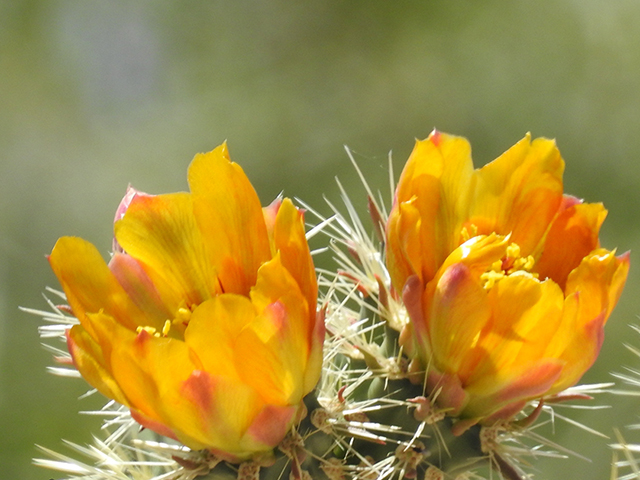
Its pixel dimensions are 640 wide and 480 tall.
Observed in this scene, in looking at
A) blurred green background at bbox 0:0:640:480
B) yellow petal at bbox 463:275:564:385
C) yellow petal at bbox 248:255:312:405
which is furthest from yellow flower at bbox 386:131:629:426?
blurred green background at bbox 0:0:640:480

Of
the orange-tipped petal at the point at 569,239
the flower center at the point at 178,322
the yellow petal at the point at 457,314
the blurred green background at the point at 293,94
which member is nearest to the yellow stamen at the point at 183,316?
the flower center at the point at 178,322

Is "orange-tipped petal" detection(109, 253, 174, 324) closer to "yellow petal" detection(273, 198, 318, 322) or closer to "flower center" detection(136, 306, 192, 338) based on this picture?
"flower center" detection(136, 306, 192, 338)

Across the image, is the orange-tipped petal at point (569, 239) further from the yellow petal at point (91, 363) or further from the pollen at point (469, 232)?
the yellow petal at point (91, 363)

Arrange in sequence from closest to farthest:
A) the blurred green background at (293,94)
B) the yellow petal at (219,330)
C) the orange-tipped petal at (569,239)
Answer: the yellow petal at (219,330), the orange-tipped petal at (569,239), the blurred green background at (293,94)

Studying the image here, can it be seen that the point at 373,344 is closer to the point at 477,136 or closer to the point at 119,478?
the point at 119,478

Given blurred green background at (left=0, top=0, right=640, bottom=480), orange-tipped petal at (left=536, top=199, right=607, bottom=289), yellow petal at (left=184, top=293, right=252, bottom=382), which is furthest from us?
blurred green background at (left=0, top=0, right=640, bottom=480)

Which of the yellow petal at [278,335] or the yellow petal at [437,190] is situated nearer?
the yellow petal at [278,335]

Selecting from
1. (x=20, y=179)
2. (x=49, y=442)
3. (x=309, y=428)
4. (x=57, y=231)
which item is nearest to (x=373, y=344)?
(x=309, y=428)

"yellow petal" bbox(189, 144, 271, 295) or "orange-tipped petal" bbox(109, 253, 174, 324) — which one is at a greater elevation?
"yellow petal" bbox(189, 144, 271, 295)

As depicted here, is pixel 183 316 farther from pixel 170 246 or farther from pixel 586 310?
pixel 586 310
